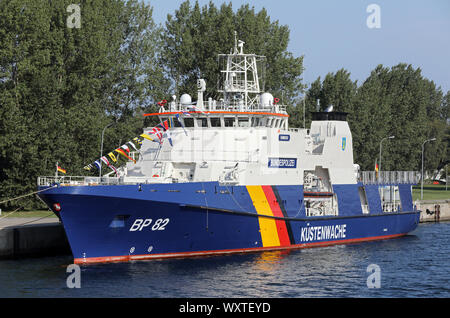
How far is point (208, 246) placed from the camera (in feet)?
87.0

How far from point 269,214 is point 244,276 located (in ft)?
17.5

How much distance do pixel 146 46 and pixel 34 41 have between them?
11.8m

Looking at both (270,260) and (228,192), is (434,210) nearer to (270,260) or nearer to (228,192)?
(270,260)

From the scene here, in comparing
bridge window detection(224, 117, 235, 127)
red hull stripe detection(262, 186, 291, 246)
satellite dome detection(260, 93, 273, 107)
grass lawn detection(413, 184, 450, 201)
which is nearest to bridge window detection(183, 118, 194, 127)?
bridge window detection(224, 117, 235, 127)

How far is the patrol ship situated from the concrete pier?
2.25 m

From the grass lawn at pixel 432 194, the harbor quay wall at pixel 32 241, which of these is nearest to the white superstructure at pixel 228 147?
the harbor quay wall at pixel 32 241

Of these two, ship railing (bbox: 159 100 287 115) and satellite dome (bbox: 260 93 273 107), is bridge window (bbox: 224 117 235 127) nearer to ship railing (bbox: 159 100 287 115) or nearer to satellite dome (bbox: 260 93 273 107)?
ship railing (bbox: 159 100 287 115)

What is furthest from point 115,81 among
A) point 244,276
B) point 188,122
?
point 244,276

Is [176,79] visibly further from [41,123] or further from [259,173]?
[259,173]

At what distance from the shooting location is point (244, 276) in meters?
23.5

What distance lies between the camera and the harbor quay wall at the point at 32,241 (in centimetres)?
2730

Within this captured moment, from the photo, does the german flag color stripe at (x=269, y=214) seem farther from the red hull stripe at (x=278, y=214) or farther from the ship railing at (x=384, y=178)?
the ship railing at (x=384, y=178)

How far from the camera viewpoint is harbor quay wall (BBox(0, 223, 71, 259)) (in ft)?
89.6

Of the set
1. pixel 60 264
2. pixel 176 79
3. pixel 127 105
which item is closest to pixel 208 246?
pixel 60 264
